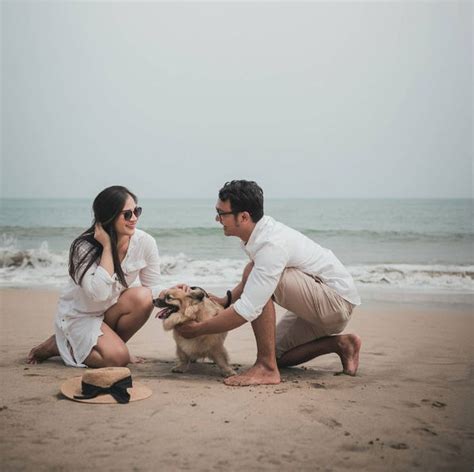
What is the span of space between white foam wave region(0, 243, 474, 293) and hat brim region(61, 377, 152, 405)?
623 cm

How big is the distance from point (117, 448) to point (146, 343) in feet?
8.53

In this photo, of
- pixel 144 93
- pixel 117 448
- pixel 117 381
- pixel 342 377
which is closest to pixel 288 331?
pixel 342 377

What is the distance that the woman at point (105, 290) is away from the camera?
12.1ft

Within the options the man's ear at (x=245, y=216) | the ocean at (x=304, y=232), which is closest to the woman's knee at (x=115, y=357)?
the man's ear at (x=245, y=216)

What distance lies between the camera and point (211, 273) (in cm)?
1159

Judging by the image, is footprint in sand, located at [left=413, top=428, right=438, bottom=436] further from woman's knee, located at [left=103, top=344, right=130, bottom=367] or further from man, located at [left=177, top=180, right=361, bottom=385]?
woman's knee, located at [left=103, top=344, right=130, bottom=367]

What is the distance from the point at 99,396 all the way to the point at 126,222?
116 cm

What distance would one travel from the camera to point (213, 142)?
24.1 metres

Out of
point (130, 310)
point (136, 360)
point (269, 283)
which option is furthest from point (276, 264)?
point (136, 360)

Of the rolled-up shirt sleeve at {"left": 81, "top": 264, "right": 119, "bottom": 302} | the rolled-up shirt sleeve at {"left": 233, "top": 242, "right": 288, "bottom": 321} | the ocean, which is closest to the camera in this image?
the rolled-up shirt sleeve at {"left": 233, "top": 242, "right": 288, "bottom": 321}

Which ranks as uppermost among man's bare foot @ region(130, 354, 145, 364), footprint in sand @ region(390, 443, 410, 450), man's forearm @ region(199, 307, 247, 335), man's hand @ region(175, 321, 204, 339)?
man's forearm @ region(199, 307, 247, 335)

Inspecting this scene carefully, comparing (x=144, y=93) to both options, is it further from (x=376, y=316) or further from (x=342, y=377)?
(x=342, y=377)

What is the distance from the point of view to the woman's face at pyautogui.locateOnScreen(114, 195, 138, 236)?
3692mm

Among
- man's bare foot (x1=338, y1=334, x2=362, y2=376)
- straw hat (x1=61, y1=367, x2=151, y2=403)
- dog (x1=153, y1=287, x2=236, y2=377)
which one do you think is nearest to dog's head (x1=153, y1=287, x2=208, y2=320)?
dog (x1=153, y1=287, x2=236, y2=377)
